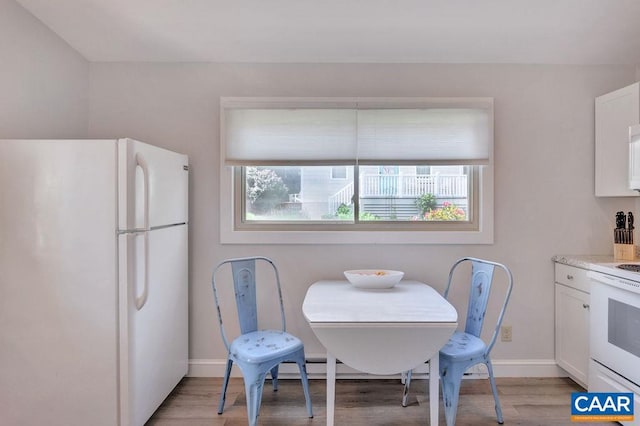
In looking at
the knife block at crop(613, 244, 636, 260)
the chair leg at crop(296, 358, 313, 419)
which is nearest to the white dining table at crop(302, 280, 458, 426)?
the chair leg at crop(296, 358, 313, 419)

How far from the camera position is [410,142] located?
2.72 meters

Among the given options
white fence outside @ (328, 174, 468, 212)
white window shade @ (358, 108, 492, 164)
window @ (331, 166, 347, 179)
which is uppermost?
white window shade @ (358, 108, 492, 164)

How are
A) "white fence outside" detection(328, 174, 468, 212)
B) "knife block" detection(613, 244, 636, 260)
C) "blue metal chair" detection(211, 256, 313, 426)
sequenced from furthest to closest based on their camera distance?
1. "white fence outside" detection(328, 174, 468, 212)
2. "knife block" detection(613, 244, 636, 260)
3. "blue metal chair" detection(211, 256, 313, 426)

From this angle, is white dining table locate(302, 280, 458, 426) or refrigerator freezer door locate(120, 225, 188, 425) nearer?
white dining table locate(302, 280, 458, 426)

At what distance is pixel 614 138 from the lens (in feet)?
8.37

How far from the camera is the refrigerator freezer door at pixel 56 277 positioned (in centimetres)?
184

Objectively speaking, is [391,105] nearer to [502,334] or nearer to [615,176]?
[615,176]

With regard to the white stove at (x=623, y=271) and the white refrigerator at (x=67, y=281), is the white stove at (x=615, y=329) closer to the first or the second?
the white stove at (x=623, y=271)

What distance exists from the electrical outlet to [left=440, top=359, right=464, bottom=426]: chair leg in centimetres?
91

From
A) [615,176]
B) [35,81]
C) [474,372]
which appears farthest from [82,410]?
[615,176]

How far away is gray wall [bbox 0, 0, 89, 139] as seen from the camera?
2092 mm

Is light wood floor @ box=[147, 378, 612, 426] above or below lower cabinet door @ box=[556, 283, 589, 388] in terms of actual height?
below

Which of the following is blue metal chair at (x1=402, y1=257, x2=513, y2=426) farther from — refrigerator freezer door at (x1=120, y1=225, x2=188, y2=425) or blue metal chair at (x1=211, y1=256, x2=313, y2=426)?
refrigerator freezer door at (x1=120, y1=225, x2=188, y2=425)

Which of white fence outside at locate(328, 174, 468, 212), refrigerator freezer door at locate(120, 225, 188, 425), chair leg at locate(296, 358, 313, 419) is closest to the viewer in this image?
refrigerator freezer door at locate(120, 225, 188, 425)
